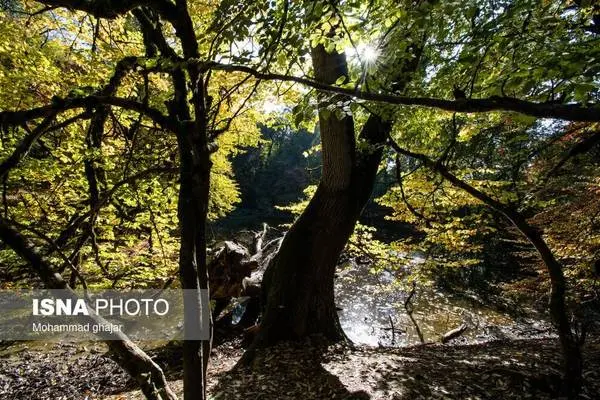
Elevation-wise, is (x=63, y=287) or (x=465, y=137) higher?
(x=465, y=137)

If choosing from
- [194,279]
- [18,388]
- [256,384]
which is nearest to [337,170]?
[256,384]

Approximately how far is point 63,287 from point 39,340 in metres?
9.43

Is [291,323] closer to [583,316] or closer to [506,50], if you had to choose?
[506,50]

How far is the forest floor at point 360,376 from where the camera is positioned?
3.97m

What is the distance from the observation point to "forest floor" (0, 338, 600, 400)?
3973 mm

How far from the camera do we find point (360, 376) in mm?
4543

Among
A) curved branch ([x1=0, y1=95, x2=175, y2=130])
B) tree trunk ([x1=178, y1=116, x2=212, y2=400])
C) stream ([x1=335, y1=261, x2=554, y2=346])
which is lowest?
stream ([x1=335, y1=261, x2=554, y2=346])

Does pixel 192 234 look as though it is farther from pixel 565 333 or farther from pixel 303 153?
pixel 303 153

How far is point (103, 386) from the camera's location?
6473 mm

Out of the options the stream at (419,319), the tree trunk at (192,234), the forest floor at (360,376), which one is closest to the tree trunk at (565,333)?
the forest floor at (360,376)

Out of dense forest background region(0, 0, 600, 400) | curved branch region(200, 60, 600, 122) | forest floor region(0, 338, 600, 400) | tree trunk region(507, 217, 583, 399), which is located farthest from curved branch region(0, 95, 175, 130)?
tree trunk region(507, 217, 583, 399)

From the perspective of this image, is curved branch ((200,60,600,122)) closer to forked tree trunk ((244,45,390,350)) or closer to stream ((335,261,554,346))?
forked tree trunk ((244,45,390,350))

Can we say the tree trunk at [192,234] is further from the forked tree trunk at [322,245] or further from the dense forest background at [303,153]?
the forked tree trunk at [322,245]

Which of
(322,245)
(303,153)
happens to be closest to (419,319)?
(322,245)
